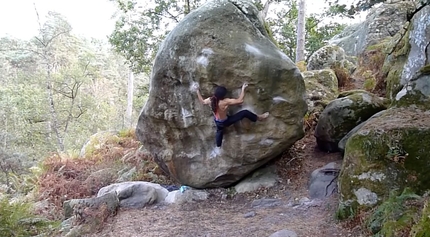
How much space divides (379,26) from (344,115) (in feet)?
24.4

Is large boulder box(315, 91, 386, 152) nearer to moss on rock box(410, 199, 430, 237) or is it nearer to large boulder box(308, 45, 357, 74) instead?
large boulder box(308, 45, 357, 74)

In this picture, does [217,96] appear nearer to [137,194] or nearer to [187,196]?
[187,196]

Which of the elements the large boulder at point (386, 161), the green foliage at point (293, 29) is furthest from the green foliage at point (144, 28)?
the large boulder at point (386, 161)

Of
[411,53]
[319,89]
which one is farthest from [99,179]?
[411,53]

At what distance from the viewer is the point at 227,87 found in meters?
6.86

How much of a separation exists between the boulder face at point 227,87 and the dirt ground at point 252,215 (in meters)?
0.55

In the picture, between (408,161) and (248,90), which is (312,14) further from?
(408,161)

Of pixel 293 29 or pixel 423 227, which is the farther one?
pixel 293 29

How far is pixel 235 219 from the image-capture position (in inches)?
233

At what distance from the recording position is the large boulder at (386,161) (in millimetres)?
4371

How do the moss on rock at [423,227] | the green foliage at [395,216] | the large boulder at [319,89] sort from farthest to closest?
the large boulder at [319,89] < the green foliage at [395,216] < the moss on rock at [423,227]

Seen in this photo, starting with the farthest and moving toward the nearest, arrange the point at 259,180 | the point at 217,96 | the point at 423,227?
the point at 259,180 → the point at 217,96 → the point at 423,227

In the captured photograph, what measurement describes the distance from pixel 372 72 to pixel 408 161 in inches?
273

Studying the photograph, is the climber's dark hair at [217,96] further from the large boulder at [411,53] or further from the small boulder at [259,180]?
the large boulder at [411,53]
